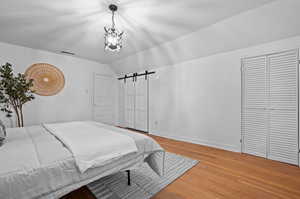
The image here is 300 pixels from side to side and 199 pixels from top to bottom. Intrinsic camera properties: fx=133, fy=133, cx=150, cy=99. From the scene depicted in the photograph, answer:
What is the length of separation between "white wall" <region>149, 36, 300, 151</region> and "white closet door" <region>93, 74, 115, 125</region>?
192 cm

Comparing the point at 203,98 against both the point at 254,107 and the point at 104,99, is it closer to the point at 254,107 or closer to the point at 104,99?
the point at 254,107

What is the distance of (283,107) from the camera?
93.2 inches

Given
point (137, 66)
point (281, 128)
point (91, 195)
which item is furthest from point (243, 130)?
point (137, 66)

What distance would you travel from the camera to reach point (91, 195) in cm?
149

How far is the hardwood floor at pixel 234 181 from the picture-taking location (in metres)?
1.51

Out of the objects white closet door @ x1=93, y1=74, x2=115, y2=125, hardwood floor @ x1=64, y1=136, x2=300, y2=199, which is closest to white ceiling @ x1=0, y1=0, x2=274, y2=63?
white closet door @ x1=93, y1=74, x2=115, y2=125

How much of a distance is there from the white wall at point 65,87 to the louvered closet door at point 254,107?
4.53 meters

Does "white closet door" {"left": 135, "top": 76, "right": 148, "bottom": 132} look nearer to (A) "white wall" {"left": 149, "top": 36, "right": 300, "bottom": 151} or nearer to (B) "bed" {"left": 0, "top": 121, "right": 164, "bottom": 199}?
(A) "white wall" {"left": 149, "top": 36, "right": 300, "bottom": 151}

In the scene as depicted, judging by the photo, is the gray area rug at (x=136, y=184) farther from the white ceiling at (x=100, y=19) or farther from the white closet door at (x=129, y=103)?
the white closet door at (x=129, y=103)

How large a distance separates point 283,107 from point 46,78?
5.61 m

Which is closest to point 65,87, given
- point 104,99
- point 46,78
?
point 46,78

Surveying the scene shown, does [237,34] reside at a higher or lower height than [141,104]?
higher

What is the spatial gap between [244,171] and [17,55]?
5.58 m

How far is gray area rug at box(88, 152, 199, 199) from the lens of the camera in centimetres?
149
